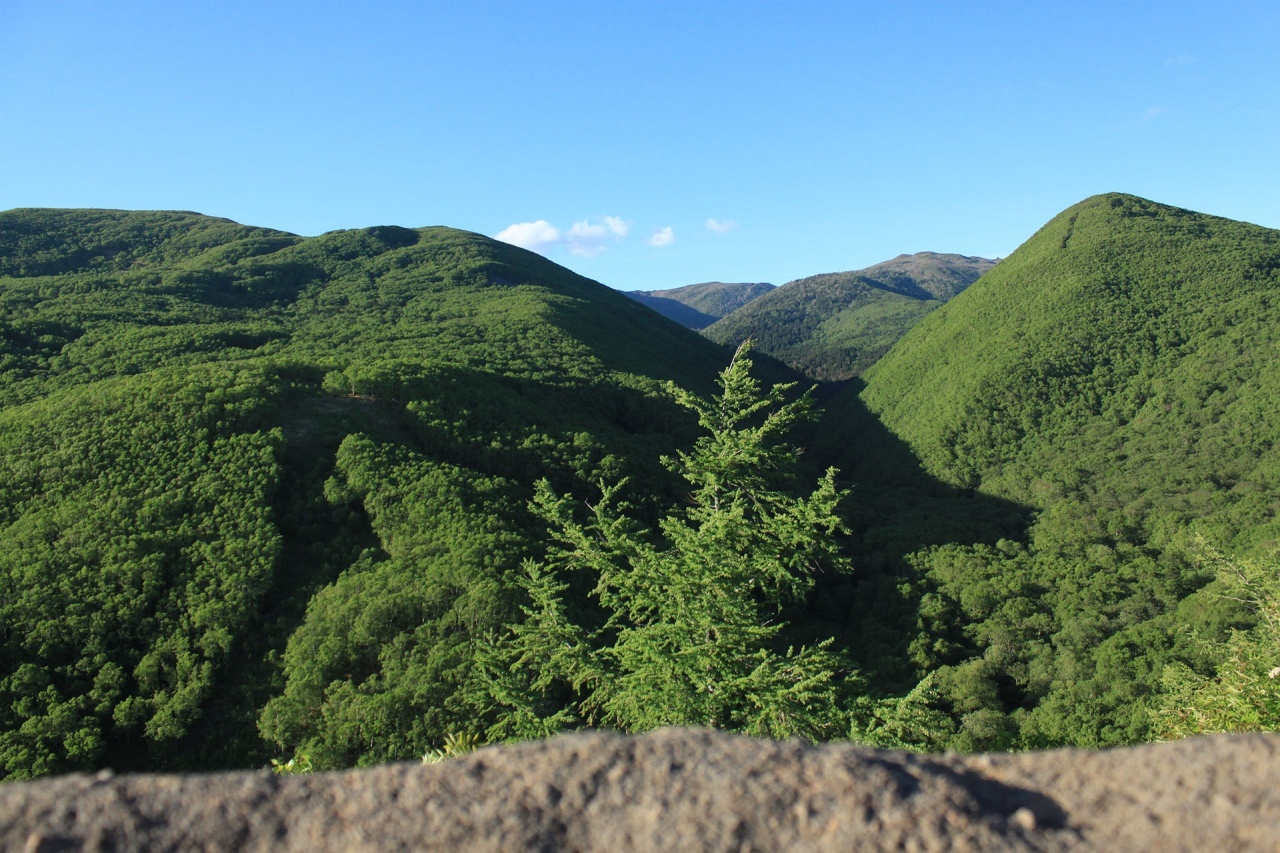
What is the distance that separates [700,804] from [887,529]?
57.8 meters

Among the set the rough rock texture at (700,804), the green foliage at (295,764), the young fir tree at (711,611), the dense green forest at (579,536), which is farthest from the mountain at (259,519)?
the rough rock texture at (700,804)

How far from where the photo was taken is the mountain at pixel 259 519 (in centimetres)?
2773

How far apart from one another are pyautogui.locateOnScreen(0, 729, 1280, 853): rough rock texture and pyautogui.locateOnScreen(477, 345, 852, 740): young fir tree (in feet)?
16.2

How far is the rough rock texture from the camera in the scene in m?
3.15

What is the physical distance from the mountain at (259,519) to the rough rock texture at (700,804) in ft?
30.2

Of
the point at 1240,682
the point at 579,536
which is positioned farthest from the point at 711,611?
the point at 1240,682

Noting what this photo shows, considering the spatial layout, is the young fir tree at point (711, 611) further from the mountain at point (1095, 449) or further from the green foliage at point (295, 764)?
the mountain at point (1095, 449)

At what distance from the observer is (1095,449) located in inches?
2985

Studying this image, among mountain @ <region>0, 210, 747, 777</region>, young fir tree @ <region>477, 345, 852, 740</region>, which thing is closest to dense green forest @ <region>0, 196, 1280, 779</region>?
young fir tree @ <region>477, 345, 852, 740</region>

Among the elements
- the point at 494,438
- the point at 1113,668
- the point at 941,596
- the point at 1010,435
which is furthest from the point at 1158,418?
the point at 494,438

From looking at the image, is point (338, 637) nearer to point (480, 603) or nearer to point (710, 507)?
point (480, 603)

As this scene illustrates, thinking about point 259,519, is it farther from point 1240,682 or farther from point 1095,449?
point 1095,449

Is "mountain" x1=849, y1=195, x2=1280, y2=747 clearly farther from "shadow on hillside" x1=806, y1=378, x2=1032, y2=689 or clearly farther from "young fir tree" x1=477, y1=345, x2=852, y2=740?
"young fir tree" x1=477, y1=345, x2=852, y2=740

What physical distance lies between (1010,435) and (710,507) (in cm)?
8201
